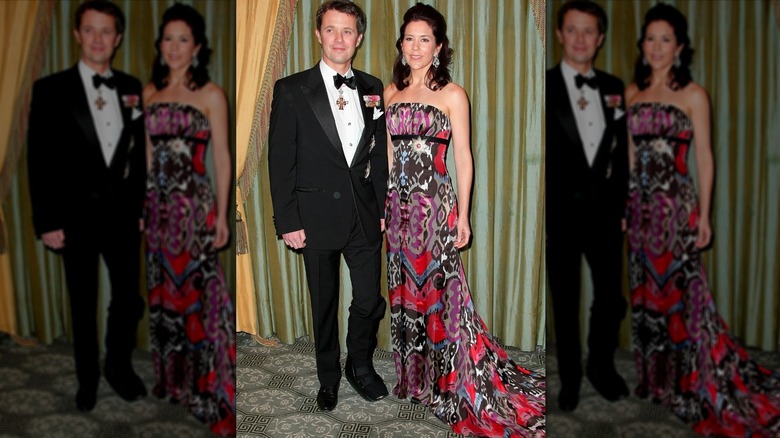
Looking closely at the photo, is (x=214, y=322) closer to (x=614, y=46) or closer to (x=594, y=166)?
(x=594, y=166)

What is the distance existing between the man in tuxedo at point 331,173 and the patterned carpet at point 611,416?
6.64ft

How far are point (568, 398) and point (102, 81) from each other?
2.44 ft

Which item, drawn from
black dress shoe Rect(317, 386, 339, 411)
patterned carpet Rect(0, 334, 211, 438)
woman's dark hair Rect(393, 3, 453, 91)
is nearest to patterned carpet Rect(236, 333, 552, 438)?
black dress shoe Rect(317, 386, 339, 411)

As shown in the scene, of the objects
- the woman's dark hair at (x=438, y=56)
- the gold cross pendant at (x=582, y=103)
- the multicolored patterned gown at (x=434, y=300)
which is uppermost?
the woman's dark hair at (x=438, y=56)

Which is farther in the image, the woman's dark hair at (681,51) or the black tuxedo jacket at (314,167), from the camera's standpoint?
the black tuxedo jacket at (314,167)

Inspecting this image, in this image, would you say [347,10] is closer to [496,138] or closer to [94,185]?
[496,138]

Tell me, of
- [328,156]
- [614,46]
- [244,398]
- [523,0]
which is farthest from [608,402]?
[523,0]

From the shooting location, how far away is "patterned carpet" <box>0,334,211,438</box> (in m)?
0.71

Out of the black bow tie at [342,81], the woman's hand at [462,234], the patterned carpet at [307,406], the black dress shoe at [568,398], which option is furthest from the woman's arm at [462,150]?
the black dress shoe at [568,398]

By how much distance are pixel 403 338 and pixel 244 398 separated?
2.88 feet

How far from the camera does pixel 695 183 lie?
30.8 inches

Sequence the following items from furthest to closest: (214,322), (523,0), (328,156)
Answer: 1. (523,0)
2. (328,156)
3. (214,322)

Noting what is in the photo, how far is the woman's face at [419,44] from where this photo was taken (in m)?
2.76

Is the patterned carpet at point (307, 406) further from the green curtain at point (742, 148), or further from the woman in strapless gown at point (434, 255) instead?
the green curtain at point (742, 148)
